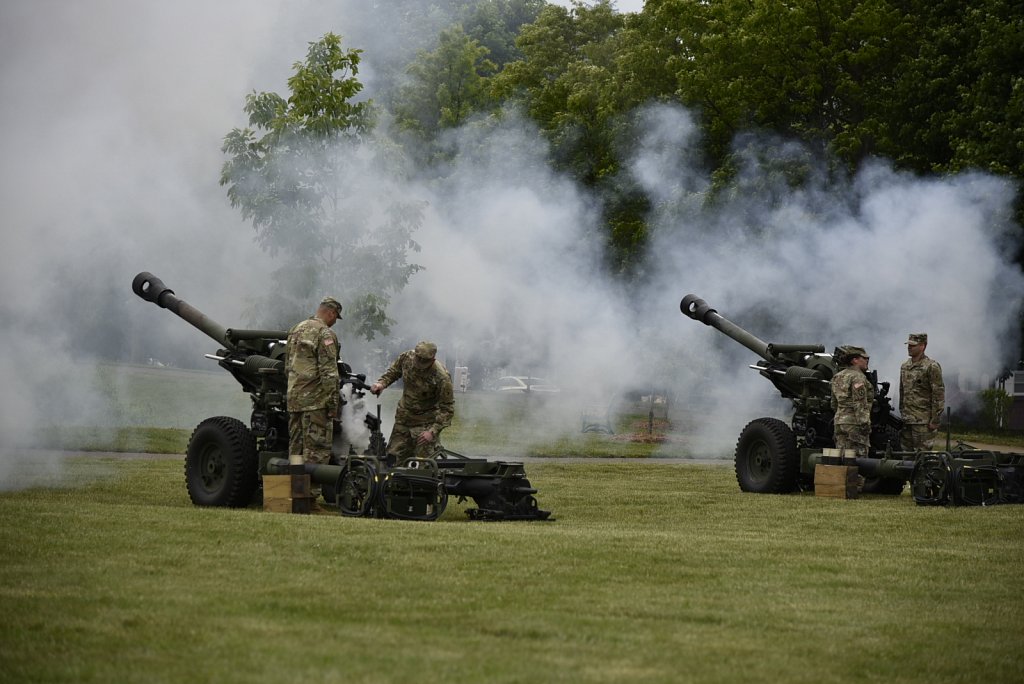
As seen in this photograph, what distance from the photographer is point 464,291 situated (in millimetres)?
23078

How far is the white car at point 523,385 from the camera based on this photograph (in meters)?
26.8

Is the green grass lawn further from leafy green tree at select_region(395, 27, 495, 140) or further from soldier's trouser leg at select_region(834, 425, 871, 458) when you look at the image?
leafy green tree at select_region(395, 27, 495, 140)

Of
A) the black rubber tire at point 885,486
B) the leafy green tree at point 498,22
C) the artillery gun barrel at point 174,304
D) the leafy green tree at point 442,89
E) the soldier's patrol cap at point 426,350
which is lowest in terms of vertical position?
the black rubber tire at point 885,486

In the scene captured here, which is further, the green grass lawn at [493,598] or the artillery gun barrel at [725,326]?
the artillery gun barrel at [725,326]

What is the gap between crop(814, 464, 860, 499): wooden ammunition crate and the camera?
1636cm

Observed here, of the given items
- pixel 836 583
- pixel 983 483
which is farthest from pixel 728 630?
pixel 983 483

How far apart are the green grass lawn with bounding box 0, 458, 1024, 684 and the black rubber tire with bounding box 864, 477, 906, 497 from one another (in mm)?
4127

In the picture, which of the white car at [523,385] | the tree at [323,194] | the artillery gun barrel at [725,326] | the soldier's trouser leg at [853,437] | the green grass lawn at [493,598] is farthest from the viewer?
the white car at [523,385]

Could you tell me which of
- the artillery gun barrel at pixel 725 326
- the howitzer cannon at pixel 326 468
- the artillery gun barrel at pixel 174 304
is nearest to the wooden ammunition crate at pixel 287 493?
the howitzer cannon at pixel 326 468

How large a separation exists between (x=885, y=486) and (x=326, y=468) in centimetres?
759

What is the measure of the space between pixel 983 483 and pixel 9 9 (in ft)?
36.2

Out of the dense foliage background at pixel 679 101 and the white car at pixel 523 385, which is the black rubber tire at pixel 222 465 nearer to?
the dense foliage background at pixel 679 101

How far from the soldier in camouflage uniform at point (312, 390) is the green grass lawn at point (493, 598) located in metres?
1.15

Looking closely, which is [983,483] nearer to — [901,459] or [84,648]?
[901,459]
